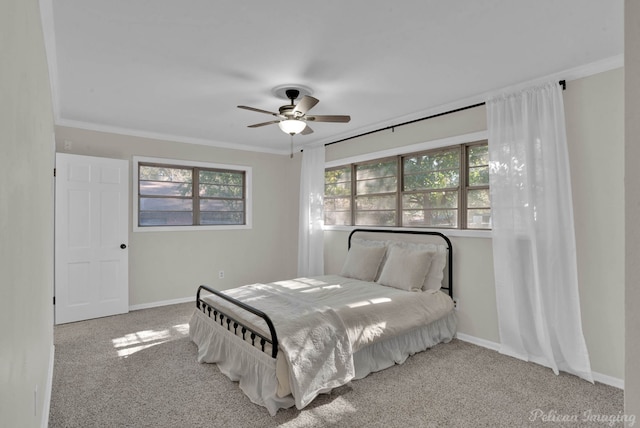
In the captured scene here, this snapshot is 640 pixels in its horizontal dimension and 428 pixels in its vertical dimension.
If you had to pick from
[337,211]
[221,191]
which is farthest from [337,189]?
[221,191]

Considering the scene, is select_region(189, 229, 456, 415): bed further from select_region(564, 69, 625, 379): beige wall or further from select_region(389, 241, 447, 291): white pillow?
select_region(564, 69, 625, 379): beige wall

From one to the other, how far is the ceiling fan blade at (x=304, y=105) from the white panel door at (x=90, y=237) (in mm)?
2945

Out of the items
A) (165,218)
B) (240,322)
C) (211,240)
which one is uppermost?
(165,218)

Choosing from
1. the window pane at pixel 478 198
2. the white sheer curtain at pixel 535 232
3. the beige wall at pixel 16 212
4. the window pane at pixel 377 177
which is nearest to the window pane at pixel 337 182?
the window pane at pixel 377 177

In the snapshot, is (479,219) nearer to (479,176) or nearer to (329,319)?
(479,176)

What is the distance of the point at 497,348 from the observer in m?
3.54

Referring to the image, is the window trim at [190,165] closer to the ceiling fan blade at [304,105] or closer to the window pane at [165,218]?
the window pane at [165,218]

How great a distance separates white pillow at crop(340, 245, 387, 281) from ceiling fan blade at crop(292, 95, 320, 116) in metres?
2.04

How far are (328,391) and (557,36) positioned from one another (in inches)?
119

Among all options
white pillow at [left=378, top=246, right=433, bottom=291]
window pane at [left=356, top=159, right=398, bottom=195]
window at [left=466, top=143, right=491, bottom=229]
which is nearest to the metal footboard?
white pillow at [left=378, top=246, right=433, bottom=291]

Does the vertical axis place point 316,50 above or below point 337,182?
above

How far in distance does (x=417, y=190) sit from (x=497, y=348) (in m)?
1.95

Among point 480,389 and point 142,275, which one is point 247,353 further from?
point 142,275

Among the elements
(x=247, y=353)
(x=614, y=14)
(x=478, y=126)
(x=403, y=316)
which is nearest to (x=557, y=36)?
(x=614, y=14)
